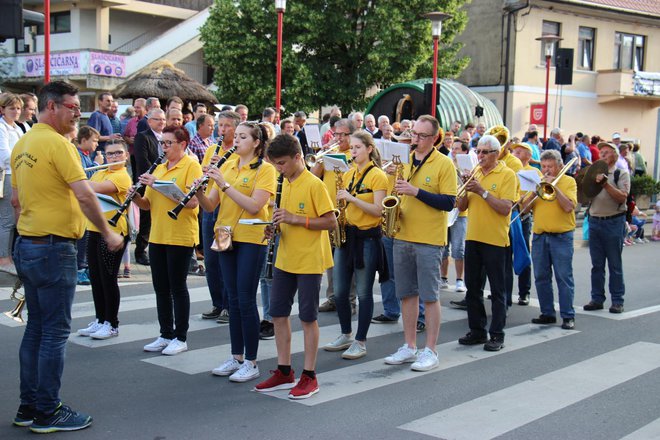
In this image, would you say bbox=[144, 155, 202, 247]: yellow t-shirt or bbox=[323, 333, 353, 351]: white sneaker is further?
bbox=[323, 333, 353, 351]: white sneaker

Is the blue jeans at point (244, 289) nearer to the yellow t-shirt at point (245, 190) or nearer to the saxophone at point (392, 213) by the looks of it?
the yellow t-shirt at point (245, 190)

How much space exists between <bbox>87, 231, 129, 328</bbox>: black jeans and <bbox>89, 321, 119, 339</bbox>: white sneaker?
39 mm

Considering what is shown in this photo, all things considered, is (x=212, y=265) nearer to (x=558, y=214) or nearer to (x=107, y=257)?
(x=107, y=257)

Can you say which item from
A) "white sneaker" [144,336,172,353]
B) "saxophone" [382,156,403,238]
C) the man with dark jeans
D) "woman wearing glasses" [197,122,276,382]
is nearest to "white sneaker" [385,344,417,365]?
"saxophone" [382,156,403,238]

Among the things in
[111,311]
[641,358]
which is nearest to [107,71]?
[111,311]

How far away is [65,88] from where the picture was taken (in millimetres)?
5055

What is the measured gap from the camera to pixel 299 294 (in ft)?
19.4

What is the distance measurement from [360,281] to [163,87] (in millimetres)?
14209

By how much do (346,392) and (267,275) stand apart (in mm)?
1101

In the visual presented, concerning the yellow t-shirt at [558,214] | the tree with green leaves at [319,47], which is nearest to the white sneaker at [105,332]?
the yellow t-shirt at [558,214]

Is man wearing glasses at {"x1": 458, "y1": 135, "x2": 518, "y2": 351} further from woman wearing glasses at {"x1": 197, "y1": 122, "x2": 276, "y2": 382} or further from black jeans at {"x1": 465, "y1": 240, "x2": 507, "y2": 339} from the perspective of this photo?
woman wearing glasses at {"x1": 197, "y1": 122, "x2": 276, "y2": 382}

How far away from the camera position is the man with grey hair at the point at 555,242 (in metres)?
8.59

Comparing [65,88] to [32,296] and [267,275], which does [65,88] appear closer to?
[32,296]

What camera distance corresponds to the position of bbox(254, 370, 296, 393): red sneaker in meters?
5.99
